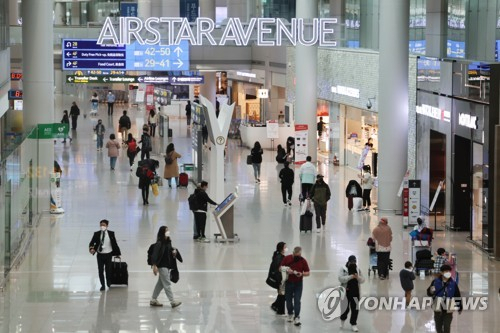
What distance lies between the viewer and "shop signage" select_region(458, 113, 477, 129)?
26.5m

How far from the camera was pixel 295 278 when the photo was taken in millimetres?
18125

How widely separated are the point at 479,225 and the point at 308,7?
19.4 m

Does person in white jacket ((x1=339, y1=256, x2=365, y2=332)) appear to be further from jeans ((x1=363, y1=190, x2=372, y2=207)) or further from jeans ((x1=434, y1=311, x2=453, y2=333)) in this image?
jeans ((x1=363, y1=190, x2=372, y2=207))

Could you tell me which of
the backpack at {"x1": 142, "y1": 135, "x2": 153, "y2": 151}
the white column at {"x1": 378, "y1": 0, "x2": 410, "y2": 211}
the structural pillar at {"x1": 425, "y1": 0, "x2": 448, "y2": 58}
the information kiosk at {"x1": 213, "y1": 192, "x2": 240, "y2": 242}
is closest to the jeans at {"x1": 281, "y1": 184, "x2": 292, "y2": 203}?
the white column at {"x1": 378, "y1": 0, "x2": 410, "y2": 211}

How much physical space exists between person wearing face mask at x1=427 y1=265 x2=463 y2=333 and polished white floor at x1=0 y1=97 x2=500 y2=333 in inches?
47.5

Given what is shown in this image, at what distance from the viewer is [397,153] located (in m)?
31.9

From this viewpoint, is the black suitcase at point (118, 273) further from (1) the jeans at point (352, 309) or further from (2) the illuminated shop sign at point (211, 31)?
(2) the illuminated shop sign at point (211, 31)

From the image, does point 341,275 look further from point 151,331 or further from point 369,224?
point 369,224

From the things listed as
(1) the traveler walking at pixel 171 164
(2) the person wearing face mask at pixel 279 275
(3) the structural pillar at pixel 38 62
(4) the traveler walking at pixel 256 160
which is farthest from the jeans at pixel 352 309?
(4) the traveler walking at pixel 256 160

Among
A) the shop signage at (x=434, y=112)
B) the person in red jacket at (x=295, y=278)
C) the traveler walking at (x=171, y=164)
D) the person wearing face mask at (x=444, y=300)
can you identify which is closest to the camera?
the person wearing face mask at (x=444, y=300)

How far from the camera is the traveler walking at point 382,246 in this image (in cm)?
2194

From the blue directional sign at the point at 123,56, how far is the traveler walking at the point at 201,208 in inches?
858

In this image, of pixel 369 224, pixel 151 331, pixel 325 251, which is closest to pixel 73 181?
pixel 369 224

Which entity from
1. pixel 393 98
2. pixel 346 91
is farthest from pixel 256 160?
pixel 393 98
